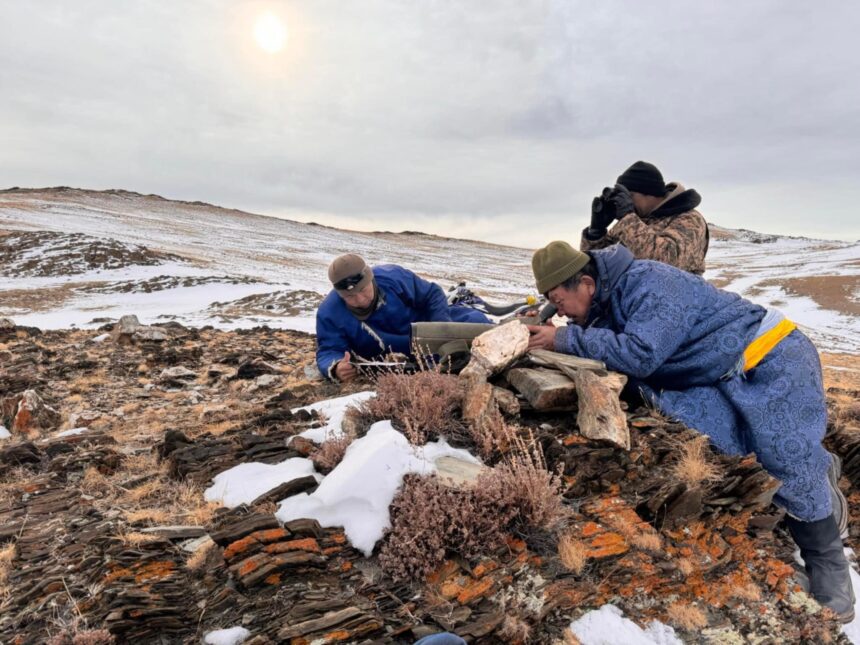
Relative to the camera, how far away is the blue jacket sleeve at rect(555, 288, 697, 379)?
3.75m

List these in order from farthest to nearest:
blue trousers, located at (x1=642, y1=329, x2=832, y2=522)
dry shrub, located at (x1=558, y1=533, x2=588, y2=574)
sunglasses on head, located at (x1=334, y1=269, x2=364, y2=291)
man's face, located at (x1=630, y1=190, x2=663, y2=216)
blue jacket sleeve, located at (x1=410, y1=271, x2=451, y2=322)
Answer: blue jacket sleeve, located at (x1=410, y1=271, x2=451, y2=322) < sunglasses on head, located at (x1=334, y1=269, x2=364, y2=291) < man's face, located at (x1=630, y1=190, x2=663, y2=216) < blue trousers, located at (x1=642, y1=329, x2=832, y2=522) < dry shrub, located at (x1=558, y1=533, x2=588, y2=574)

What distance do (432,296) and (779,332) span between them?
12.7 ft

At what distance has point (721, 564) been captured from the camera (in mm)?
3555

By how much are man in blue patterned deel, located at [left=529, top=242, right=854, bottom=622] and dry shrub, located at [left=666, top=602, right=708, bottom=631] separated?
1223mm

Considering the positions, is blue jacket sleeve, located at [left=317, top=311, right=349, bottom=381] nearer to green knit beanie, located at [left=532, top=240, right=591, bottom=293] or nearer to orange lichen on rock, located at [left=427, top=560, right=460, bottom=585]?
green knit beanie, located at [left=532, top=240, right=591, bottom=293]

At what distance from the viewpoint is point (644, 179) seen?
531cm

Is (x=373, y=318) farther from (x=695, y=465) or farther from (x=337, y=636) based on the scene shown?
(x=337, y=636)

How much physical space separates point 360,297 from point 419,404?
2.27m

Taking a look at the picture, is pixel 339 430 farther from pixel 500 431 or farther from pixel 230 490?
pixel 500 431

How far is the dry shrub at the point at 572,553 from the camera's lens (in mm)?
3158

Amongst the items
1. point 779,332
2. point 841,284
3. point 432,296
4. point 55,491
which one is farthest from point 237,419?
point 841,284

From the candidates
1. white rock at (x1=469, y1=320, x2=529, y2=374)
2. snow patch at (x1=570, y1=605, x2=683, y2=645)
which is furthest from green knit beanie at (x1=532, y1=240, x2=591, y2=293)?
snow patch at (x1=570, y1=605, x2=683, y2=645)

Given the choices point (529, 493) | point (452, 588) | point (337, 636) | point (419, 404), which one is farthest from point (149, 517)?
point (529, 493)

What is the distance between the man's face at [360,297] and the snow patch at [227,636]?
12.7ft
